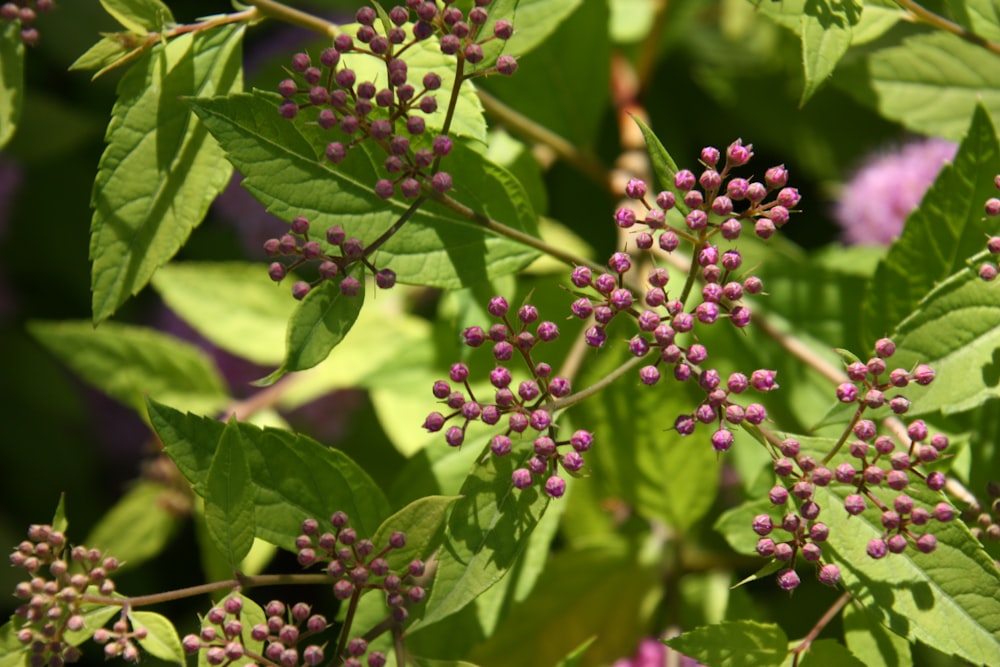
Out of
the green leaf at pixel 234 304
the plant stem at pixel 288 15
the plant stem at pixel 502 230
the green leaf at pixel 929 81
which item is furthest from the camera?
the green leaf at pixel 234 304

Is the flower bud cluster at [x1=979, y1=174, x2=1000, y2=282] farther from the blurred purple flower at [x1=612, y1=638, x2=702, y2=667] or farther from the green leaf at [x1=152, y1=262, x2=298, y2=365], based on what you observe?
the green leaf at [x1=152, y1=262, x2=298, y2=365]

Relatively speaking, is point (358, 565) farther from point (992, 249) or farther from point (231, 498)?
point (992, 249)

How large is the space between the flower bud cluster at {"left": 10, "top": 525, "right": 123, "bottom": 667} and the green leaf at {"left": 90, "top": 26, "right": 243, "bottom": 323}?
0.76ft

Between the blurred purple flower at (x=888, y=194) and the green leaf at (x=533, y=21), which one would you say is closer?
the green leaf at (x=533, y=21)

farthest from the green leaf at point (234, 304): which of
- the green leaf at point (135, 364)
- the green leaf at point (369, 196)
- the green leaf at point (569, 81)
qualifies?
the green leaf at point (369, 196)

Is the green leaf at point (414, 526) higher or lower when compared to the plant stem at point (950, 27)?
lower

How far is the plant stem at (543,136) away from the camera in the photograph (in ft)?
4.25

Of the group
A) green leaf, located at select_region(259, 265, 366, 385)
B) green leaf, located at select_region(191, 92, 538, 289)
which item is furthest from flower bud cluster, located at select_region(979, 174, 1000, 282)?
green leaf, located at select_region(259, 265, 366, 385)

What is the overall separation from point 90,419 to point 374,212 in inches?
49.1

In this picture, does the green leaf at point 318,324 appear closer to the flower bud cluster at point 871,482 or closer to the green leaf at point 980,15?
the flower bud cluster at point 871,482

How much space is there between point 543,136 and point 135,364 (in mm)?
747

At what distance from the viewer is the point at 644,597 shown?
1472 millimetres

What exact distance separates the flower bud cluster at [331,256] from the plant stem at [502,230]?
0.08m

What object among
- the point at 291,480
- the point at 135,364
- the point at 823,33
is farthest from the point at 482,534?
the point at 135,364
